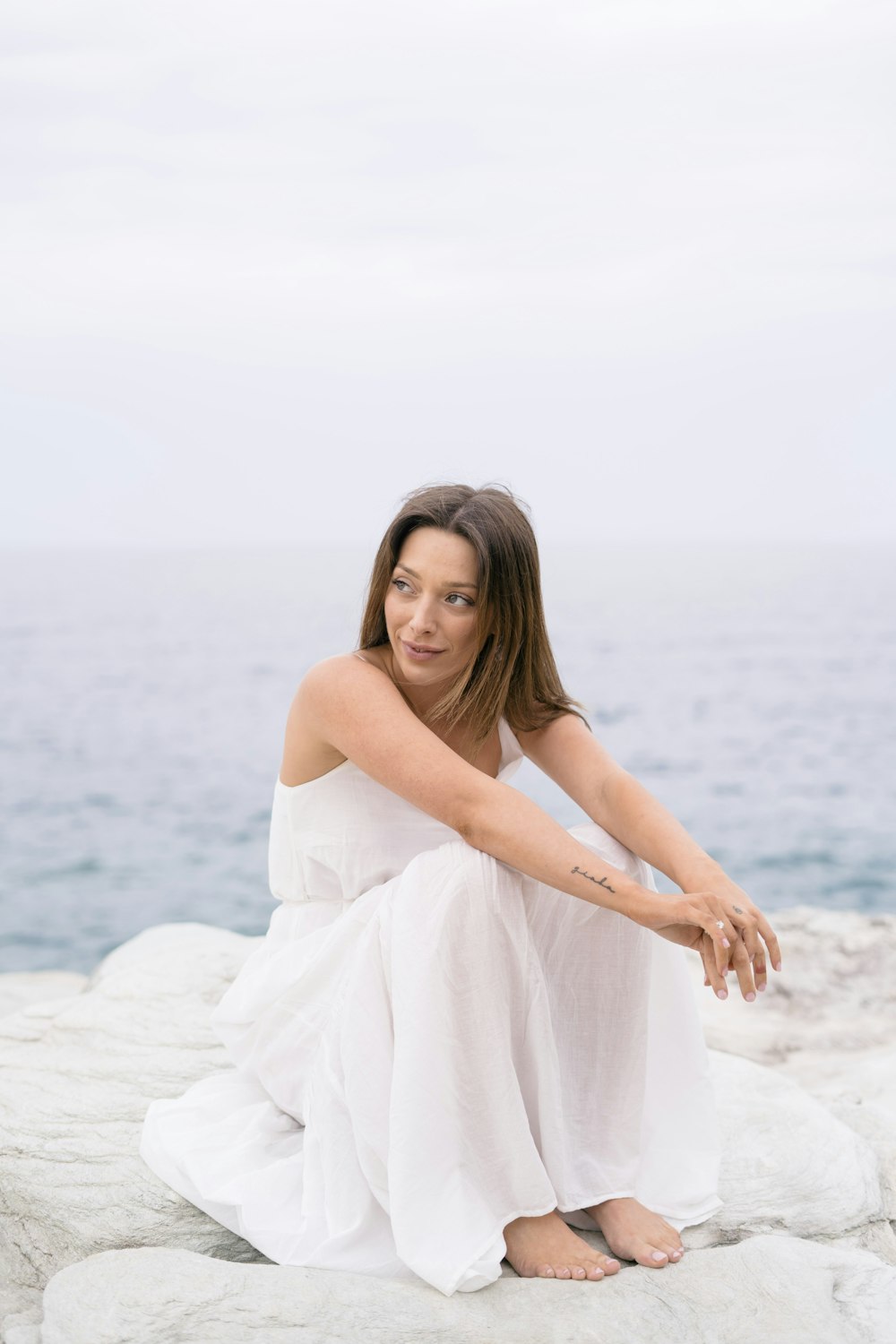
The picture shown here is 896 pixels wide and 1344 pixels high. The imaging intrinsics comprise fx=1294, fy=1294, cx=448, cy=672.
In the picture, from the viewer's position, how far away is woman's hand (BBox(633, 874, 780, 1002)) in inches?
103

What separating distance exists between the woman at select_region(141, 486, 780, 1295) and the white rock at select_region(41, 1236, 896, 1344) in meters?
0.08

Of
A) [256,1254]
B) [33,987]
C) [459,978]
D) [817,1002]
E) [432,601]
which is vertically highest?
[432,601]

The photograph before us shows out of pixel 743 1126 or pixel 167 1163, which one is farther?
pixel 743 1126

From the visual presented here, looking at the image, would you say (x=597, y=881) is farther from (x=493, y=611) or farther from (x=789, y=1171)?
(x=789, y=1171)

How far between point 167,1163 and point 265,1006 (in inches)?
16.3

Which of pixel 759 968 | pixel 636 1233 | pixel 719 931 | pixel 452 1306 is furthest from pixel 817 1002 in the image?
pixel 452 1306

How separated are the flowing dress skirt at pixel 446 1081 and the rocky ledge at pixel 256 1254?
0.33 ft

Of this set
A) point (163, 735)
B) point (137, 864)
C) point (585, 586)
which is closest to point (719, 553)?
point (585, 586)

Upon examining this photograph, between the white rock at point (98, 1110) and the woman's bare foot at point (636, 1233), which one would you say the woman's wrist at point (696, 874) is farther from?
the white rock at point (98, 1110)

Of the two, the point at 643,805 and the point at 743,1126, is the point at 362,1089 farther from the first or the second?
the point at 743,1126

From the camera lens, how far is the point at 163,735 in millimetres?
28953

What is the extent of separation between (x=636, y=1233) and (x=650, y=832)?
2.81ft

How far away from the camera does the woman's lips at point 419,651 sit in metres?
2.98

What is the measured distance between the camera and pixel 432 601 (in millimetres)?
2947
